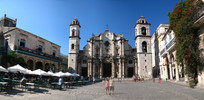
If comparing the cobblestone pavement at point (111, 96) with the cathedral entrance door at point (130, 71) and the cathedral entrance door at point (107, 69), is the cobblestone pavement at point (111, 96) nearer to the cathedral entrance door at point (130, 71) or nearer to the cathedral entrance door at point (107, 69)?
the cathedral entrance door at point (130, 71)

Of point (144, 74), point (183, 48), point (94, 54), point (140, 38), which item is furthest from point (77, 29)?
point (183, 48)

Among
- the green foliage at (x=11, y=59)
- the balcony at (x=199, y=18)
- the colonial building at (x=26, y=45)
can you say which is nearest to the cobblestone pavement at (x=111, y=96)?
the balcony at (x=199, y=18)

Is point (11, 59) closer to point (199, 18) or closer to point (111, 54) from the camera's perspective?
point (199, 18)

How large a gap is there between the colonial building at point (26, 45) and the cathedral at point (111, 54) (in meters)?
7.85

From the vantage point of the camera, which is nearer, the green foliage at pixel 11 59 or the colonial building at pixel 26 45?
the green foliage at pixel 11 59

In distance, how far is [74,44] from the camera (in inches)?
1597

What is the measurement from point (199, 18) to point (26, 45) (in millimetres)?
27770

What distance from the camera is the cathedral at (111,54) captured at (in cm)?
3944

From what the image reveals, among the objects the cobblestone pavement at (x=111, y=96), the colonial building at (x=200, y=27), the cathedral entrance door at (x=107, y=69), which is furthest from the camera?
the cathedral entrance door at (x=107, y=69)

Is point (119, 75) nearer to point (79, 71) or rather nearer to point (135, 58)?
point (135, 58)

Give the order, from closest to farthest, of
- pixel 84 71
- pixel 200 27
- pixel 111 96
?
pixel 111 96 → pixel 200 27 → pixel 84 71

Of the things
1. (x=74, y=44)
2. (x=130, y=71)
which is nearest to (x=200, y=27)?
(x=130, y=71)

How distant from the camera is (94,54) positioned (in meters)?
41.9

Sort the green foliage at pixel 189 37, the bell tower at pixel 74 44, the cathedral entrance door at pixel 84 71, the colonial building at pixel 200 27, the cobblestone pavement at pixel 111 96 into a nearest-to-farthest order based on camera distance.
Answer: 1. the cobblestone pavement at pixel 111 96
2. the colonial building at pixel 200 27
3. the green foliage at pixel 189 37
4. the bell tower at pixel 74 44
5. the cathedral entrance door at pixel 84 71
